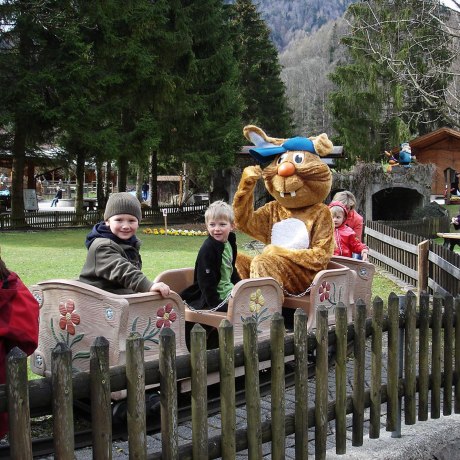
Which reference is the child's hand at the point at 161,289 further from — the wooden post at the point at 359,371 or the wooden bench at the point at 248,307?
the wooden post at the point at 359,371

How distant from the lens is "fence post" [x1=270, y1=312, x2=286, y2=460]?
3.18 meters

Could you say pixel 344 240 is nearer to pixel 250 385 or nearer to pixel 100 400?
pixel 250 385

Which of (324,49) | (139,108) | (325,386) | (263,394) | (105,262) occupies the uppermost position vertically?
(324,49)

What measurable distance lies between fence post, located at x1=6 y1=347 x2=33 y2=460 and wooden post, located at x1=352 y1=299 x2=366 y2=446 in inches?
82.3

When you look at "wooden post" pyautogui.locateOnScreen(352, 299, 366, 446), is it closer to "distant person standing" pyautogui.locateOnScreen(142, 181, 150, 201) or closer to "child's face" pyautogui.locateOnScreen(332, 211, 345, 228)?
"child's face" pyautogui.locateOnScreen(332, 211, 345, 228)

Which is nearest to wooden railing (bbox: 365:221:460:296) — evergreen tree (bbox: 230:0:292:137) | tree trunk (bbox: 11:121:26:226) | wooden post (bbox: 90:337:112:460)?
wooden post (bbox: 90:337:112:460)

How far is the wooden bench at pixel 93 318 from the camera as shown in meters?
4.13

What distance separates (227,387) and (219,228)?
265 cm

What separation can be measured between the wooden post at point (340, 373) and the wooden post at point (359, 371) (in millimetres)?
128

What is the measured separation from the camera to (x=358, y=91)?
36.8 m

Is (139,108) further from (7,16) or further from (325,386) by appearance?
(325,386)

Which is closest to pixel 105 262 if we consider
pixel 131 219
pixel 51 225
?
pixel 131 219

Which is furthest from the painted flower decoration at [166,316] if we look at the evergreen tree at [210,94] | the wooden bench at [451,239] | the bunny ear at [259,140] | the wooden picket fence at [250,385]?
the evergreen tree at [210,94]

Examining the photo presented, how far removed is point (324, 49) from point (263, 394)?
101m
